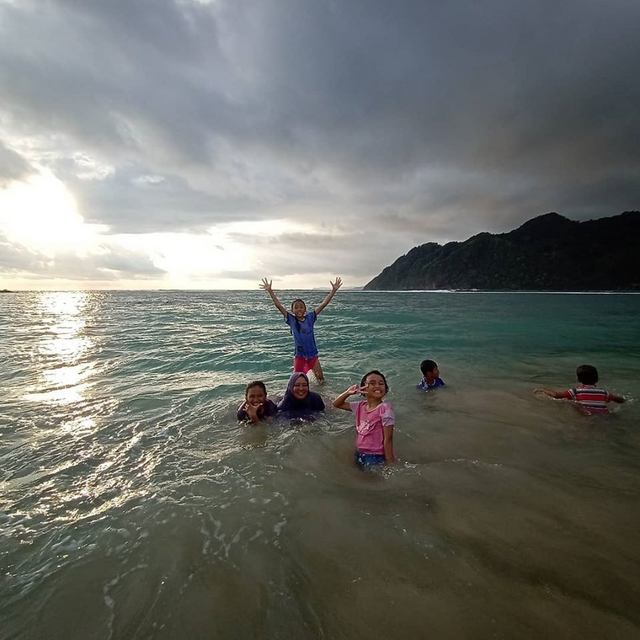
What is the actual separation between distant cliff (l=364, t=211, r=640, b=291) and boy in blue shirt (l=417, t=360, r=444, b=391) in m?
151

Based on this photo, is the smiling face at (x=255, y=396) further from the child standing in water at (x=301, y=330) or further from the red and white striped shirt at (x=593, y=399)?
the red and white striped shirt at (x=593, y=399)

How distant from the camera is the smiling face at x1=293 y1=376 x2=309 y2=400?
696 centimetres

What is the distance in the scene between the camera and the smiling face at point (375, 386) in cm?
482

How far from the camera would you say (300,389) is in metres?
6.95

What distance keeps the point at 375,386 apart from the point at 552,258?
176 m

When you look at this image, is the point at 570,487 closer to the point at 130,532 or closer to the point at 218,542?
the point at 218,542

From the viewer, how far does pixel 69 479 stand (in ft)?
14.9

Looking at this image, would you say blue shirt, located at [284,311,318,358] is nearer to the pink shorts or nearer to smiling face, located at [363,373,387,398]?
the pink shorts

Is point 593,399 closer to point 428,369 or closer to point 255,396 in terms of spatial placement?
point 428,369

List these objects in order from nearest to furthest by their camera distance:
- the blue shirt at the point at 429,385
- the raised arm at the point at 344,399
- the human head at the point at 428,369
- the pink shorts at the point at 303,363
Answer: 1. the raised arm at the point at 344,399
2. the human head at the point at 428,369
3. the blue shirt at the point at 429,385
4. the pink shorts at the point at 303,363

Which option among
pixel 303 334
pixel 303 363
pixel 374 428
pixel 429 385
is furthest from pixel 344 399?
pixel 429 385

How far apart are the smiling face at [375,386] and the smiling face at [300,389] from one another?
91.9 inches

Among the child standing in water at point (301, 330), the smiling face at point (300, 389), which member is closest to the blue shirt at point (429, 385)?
the child standing in water at point (301, 330)

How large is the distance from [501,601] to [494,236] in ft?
697
